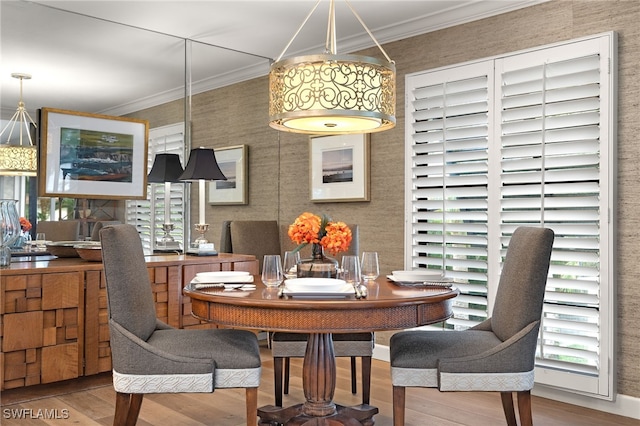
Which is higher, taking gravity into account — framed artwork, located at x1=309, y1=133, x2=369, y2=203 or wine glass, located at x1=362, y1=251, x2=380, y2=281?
framed artwork, located at x1=309, y1=133, x2=369, y2=203

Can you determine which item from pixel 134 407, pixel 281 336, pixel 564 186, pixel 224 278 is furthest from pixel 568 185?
pixel 134 407

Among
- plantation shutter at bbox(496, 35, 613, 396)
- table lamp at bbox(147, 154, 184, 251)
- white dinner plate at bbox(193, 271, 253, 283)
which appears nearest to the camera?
white dinner plate at bbox(193, 271, 253, 283)

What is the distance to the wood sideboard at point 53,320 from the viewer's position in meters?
3.20

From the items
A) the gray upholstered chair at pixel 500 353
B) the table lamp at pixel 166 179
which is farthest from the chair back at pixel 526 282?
the table lamp at pixel 166 179

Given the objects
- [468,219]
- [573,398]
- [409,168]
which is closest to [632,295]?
[573,398]

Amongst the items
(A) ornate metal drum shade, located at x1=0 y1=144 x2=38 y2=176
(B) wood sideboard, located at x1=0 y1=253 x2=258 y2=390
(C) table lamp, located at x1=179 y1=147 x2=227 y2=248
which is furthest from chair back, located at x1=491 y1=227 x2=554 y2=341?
(A) ornate metal drum shade, located at x1=0 y1=144 x2=38 y2=176

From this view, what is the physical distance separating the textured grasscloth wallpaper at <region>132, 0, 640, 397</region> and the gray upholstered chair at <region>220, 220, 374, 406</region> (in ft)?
0.69

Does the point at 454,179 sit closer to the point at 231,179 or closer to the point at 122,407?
the point at 231,179

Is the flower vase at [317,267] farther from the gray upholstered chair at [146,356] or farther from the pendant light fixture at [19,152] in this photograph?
the pendant light fixture at [19,152]

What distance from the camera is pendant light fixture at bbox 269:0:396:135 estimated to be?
2.47 meters

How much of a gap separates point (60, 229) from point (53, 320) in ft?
2.03

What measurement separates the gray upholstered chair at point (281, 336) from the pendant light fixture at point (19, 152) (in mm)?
1603

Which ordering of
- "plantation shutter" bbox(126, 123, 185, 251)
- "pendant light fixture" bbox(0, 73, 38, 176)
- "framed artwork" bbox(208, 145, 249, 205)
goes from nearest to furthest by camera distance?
"pendant light fixture" bbox(0, 73, 38, 176) → "plantation shutter" bbox(126, 123, 185, 251) → "framed artwork" bbox(208, 145, 249, 205)

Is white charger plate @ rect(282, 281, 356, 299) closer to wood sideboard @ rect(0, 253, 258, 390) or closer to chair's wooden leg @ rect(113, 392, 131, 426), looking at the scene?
chair's wooden leg @ rect(113, 392, 131, 426)
